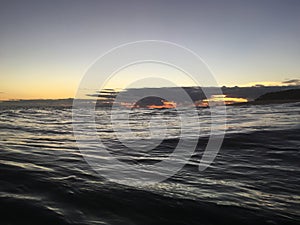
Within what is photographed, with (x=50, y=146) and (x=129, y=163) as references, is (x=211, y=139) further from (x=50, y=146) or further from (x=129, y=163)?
(x=50, y=146)

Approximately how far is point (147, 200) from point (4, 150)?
5.28 metres

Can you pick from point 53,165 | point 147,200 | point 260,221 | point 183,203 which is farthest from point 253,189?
point 53,165

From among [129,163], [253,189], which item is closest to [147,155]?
[129,163]

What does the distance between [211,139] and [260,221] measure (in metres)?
7.63

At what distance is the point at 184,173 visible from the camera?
570cm

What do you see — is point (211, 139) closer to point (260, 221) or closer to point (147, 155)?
point (147, 155)

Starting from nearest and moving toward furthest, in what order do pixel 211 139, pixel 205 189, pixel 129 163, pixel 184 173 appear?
pixel 205 189
pixel 184 173
pixel 129 163
pixel 211 139

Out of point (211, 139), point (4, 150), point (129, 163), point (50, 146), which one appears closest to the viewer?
point (129, 163)

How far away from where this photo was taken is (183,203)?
389 cm

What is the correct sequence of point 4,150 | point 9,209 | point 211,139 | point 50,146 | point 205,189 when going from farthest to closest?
point 211,139, point 50,146, point 4,150, point 205,189, point 9,209

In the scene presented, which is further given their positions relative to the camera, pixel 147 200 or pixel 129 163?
pixel 129 163

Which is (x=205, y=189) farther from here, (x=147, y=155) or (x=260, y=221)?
(x=147, y=155)

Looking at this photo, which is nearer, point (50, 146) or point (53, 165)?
point (53, 165)

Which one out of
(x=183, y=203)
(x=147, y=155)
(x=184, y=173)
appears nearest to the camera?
(x=183, y=203)
